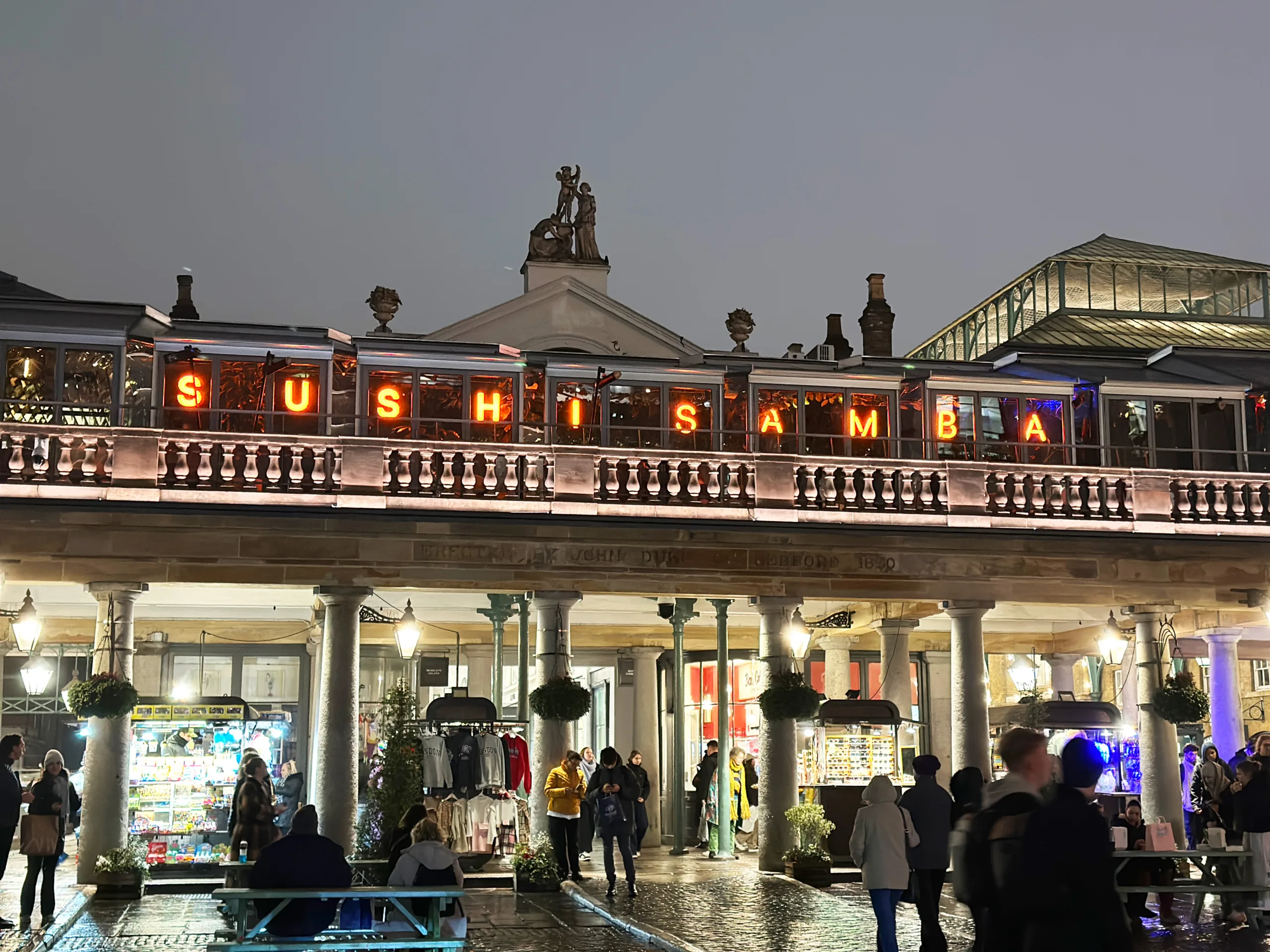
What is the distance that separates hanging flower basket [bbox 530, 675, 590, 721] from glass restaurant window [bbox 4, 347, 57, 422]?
28.6ft

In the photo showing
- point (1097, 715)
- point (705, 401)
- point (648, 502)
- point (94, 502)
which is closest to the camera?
point (94, 502)

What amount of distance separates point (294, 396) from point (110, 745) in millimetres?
7330

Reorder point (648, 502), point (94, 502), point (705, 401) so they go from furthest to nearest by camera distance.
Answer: point (705, 401) → point (648, 502) → point (94, 502)

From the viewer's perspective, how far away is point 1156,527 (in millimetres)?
21500

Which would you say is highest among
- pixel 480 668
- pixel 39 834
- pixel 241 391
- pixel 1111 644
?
pixel 241 391

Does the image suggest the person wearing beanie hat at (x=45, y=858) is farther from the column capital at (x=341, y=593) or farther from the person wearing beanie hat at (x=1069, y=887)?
the person wearing beanie hat at (x=1069, y=887)

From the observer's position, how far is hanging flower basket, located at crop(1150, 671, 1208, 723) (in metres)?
21.8

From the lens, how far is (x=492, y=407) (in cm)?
2472

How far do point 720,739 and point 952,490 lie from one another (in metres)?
5.65

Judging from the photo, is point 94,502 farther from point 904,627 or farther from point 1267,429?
point 1267,429

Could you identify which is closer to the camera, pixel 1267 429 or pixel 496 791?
pixel 496 791

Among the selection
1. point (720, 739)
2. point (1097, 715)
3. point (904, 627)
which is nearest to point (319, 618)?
point (720, 739)

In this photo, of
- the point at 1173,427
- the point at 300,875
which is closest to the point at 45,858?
the point at 300,875

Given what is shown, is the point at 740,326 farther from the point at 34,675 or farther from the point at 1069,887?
the point at 1069,887
